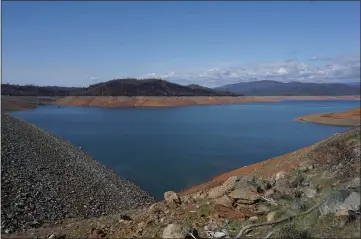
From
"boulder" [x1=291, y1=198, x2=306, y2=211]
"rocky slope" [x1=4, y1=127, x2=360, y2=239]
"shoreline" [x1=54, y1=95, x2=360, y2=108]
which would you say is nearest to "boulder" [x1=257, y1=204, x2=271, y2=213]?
"rocky slope" [x1=4, y1=127, x2=360, y2=239]

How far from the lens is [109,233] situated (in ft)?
19.8

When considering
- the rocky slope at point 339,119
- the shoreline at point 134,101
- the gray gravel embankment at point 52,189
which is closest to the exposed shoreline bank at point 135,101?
the shoreline at point 134,101

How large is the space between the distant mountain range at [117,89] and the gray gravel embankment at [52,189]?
62.3 metres

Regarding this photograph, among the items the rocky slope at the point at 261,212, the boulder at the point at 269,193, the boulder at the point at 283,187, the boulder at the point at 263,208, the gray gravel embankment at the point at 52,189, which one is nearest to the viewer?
the rocky slope at the point at 261,212

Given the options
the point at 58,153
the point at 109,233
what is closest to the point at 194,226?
the point at 109,233

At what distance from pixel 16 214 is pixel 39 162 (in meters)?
5.65

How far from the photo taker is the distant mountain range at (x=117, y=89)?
257ft

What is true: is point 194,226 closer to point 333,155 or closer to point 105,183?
point 333,155

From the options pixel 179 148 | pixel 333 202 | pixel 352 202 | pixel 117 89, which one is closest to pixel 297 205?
pixel 333 202

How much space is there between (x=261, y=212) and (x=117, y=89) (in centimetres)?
7514

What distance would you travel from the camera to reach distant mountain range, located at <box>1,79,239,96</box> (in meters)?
A: 78.2

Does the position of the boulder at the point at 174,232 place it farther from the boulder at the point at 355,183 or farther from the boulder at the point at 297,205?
the boulder at the point at 355,183

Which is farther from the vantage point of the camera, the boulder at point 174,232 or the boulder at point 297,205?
the boulder at point 297,205

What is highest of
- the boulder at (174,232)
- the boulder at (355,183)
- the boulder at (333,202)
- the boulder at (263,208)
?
the boulder at (355,183)
